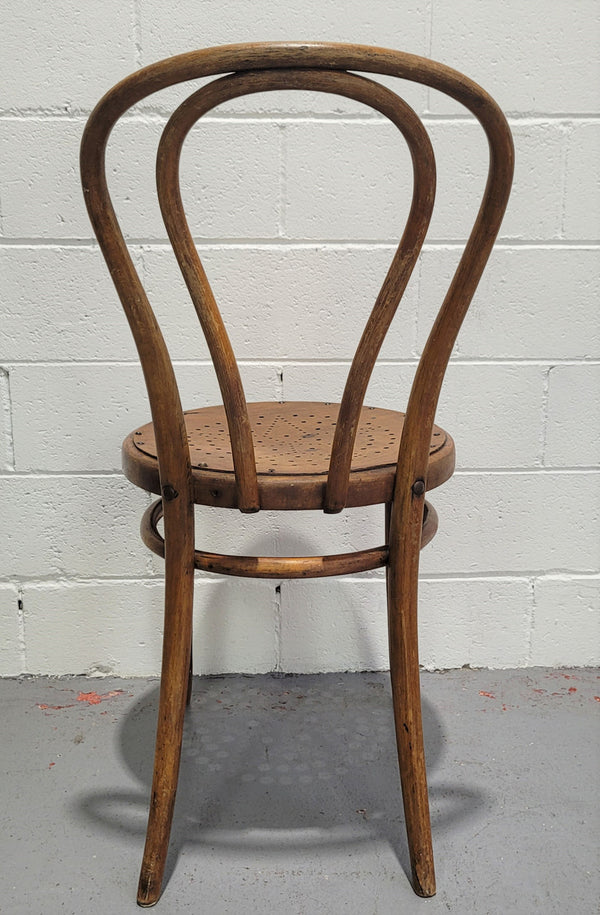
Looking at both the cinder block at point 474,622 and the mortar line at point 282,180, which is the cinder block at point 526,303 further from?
the cinder block at point 474,622

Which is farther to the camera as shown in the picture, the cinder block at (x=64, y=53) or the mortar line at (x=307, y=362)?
the mortar line at (x=307, y=362)

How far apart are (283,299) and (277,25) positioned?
49 cm

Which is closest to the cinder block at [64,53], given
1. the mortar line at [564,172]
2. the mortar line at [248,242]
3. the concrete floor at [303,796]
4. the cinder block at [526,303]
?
the mortar line at [248,242]

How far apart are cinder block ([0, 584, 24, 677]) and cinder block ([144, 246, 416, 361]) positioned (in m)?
0.63

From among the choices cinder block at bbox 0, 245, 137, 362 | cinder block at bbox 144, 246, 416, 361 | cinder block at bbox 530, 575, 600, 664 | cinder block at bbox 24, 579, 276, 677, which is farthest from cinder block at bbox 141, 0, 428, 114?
cinder block at bbox 530, 575, 600, 664

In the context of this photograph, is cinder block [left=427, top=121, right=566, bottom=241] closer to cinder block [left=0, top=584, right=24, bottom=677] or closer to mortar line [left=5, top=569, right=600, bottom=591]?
mortar line [left=5, top=569, right=600, bottom=591]

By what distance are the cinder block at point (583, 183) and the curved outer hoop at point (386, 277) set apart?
815mm

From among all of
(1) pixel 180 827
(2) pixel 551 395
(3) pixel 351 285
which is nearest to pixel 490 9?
(3) pixel 351 285

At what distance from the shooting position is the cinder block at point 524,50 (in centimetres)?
150

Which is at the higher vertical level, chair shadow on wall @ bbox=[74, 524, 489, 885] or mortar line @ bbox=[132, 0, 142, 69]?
mortar line @ bbox=[132, 0, 142, 69]

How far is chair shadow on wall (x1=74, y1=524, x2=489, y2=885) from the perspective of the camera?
1.26m

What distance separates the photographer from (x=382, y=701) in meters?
1.64

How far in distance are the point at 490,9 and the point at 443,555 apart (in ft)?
3.50

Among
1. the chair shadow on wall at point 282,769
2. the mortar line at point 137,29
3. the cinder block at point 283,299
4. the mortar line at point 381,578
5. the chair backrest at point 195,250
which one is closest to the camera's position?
the chair backrest at point 195,250
